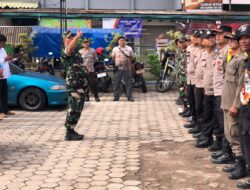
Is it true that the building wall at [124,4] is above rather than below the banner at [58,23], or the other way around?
above

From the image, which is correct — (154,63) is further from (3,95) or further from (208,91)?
(208,91)

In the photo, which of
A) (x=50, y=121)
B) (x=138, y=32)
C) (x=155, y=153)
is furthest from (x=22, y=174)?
(x=138, y=32)

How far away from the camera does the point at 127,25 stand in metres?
20.9

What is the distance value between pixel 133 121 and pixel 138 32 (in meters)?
12.6

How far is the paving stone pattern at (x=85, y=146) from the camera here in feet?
16.5

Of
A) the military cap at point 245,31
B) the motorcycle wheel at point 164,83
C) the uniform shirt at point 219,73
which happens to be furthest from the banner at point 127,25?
the military cap at point 245,31

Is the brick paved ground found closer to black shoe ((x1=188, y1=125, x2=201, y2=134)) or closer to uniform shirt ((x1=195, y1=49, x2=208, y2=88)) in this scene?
black shoe ((x1=188, y1=125, x2=201, y2=134))

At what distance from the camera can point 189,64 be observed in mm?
8016

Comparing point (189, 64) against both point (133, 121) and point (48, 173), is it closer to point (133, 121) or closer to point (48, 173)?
point (133, 121)

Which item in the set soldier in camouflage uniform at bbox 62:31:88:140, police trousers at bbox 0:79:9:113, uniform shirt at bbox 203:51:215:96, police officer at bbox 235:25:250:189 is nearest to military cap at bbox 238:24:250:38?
police officer at bbox 235:25:250:189

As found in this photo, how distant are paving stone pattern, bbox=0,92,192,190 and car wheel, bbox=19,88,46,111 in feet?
0.74

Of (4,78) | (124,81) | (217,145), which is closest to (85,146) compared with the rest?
(217,145)

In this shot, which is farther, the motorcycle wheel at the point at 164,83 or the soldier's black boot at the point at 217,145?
the motorcycle wheel at the point at 164,83

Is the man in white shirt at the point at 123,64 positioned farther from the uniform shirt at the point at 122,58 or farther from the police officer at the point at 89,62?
the police officer at the point at 89,62
